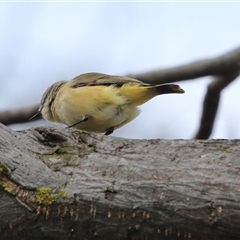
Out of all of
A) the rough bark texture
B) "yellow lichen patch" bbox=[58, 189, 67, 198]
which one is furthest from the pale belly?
"yellow lichen patch" bbox=[58, 189, 67, 198]

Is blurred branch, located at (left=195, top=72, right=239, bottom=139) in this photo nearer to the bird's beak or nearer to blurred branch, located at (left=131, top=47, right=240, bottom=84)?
blurred branch, located at (left=131, top=47, right=240, bottom=84)

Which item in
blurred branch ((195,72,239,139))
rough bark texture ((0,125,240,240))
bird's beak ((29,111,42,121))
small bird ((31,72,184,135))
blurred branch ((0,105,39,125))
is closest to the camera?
rough bark texture ((0,125,240,240))

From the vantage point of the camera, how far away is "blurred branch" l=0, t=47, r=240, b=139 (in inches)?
95.6

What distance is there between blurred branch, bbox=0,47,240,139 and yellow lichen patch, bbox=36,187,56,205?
103 centimetres

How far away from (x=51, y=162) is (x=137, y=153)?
11.6 inches

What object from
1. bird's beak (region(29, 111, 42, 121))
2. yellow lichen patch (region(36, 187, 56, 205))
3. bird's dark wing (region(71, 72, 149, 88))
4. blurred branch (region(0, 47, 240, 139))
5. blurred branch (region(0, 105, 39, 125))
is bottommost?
bird's beak (region(29, 111, 42, 121))

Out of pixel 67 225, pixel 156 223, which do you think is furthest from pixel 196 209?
pixel 67 225

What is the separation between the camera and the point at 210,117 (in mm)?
2568

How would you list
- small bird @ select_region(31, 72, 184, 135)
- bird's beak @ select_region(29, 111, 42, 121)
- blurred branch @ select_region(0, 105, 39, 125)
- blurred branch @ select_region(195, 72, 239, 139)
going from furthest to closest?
small bird @ select_region(31, 72, 184, 135) → bird's beak @ select_region(29, 111, 42, 121) → blurred branch @ select_region(0, 105, 39, 125) → blurred branch @ select_region(195, 72, 239, 139)

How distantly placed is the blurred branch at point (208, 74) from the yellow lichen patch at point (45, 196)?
40.7 inches

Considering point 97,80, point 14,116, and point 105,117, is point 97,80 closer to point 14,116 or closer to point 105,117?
point 105,117

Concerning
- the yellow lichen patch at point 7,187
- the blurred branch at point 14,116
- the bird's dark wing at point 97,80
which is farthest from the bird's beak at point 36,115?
the yellow lichen patch at point 7,187

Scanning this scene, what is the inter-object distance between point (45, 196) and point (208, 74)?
1073 millimetres

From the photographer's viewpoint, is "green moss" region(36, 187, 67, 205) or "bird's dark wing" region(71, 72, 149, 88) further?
"bird's dark wing" region(71, 72, 149, 88)
